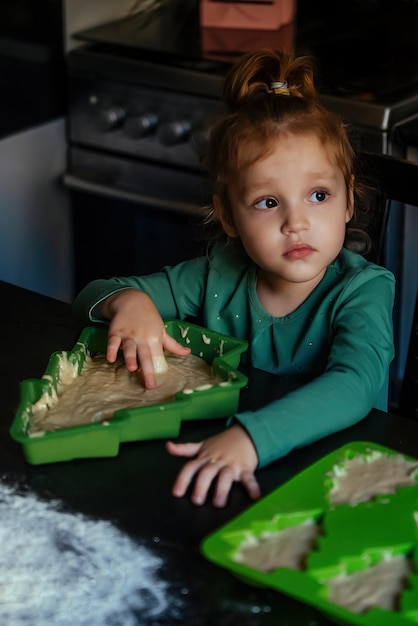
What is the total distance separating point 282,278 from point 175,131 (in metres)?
1.00

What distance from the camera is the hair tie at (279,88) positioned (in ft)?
4.67

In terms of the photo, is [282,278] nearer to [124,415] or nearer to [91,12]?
[124,415]

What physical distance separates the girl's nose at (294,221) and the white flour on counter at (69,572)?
48 centimetres

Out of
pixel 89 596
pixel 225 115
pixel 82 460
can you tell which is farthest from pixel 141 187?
pixel 89 596

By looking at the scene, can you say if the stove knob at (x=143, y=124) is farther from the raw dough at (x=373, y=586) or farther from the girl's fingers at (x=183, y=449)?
the raw dough at (x=373, y=586)

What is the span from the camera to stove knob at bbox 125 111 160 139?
244cm

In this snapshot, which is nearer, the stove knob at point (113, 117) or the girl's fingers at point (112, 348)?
the girl's fingers at point (112, 348)

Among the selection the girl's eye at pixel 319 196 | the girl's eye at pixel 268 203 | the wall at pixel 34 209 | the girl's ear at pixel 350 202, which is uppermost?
the girl's eye at pixel 319 196

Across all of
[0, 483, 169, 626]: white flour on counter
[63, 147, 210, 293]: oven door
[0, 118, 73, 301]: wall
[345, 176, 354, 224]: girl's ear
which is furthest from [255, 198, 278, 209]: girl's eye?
[0, 118, 73, 301]: wall

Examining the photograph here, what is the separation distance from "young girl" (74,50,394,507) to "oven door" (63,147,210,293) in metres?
0.81

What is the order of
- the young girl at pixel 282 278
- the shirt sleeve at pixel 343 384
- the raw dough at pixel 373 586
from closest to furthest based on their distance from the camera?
the raw dough at pixel 373 586, the shirt sleeve at pixel 343 384, the young girl at pixel 282 278

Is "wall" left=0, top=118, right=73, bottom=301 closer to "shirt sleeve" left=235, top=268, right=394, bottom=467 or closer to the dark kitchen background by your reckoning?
the dark kitchen background

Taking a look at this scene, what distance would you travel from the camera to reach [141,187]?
2.52 m

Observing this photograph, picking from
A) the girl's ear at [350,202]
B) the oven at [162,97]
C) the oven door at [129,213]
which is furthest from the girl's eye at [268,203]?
the oven door at [129,213]
